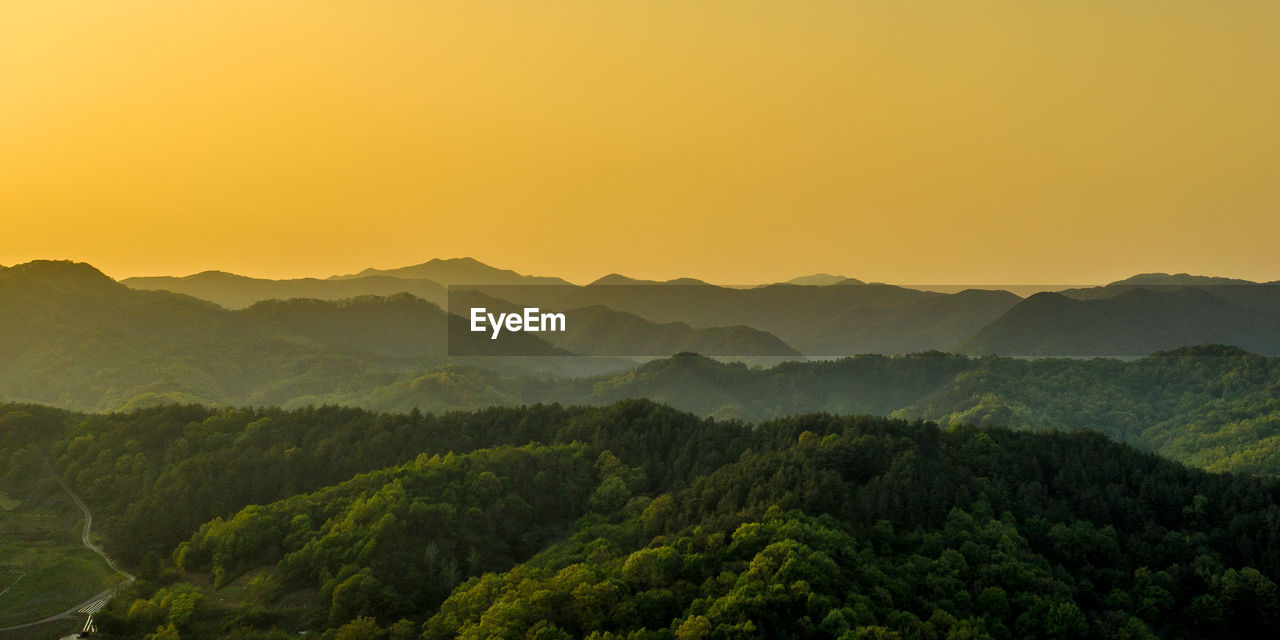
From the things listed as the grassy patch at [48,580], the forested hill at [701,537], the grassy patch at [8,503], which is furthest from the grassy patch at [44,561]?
the forested hill at [701,537]

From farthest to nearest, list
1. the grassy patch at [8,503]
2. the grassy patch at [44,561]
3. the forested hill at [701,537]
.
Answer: the grassy patch at [8,503]
the grassy patch at [44,561]
the forested hill at [701,537]

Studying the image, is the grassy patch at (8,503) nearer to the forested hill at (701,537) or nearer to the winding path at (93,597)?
the forested hill at (701,537)

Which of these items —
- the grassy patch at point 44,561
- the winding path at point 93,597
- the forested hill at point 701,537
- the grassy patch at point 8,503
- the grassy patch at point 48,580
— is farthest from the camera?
the grassy patch at point 8,503

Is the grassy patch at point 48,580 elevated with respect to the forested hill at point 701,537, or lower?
lower

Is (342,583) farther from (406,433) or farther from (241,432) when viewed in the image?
(241,432)

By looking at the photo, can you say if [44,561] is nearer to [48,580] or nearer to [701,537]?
[48,580]

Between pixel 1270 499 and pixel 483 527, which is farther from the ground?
pixel 1270 499

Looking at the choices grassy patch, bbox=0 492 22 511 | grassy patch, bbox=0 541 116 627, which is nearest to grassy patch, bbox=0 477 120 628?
grassy patch, bbox=0 541 116 627

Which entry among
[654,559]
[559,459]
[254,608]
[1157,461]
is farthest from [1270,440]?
[254,608]
